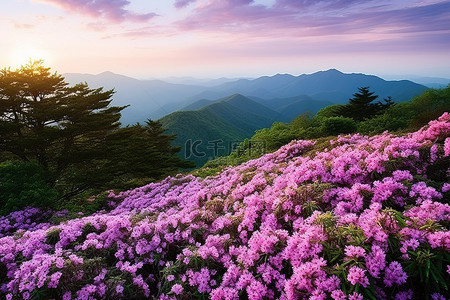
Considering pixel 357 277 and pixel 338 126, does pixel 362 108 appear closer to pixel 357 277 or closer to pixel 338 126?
pixel 338 126

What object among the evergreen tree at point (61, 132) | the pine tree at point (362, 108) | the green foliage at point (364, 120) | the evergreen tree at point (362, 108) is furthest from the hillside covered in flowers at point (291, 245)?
the pine tree at point (362, 108)

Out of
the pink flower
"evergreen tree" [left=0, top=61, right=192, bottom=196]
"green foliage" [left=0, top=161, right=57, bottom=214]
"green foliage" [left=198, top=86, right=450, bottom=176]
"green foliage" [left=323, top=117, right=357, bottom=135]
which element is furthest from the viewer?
"green foliage" [left=198, top=86, right=450, bottom=176]

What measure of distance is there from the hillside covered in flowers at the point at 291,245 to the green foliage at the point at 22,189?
516 cm

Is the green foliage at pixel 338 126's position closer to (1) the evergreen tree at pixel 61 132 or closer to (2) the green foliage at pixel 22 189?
(1) the evergreen tree at pixel 61 132

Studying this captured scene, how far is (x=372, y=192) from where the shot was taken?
443cm

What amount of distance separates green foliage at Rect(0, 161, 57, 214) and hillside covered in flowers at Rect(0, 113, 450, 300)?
203 inches

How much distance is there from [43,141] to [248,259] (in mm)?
22471

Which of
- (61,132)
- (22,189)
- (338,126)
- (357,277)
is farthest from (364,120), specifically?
(357,277)

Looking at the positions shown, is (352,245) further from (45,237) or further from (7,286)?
(45,237)

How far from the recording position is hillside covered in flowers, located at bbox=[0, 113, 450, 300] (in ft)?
9.70

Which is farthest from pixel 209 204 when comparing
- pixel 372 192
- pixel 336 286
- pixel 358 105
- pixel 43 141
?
pixel 358 105

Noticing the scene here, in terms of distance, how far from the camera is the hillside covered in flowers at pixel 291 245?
2.96 m

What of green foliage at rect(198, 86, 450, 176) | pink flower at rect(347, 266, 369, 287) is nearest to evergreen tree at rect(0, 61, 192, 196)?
green foliage at rect(198, 86, 450, 176)

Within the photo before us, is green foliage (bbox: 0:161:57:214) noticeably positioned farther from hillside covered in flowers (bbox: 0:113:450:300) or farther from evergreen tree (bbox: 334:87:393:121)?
evergreen tree (bbox: 334:87:393:121)
